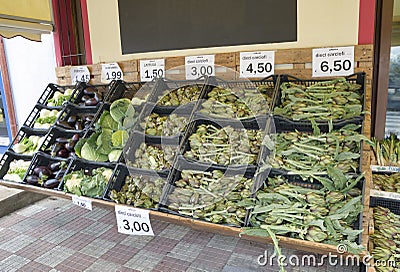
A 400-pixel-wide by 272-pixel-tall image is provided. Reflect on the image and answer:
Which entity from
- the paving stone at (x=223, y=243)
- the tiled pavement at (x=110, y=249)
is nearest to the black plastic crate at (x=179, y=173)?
the tiled pavement at (x=110, y=249)

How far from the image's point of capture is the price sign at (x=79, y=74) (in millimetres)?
3502

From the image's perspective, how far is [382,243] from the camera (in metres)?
1.90

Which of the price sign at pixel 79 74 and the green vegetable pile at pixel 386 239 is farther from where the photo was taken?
the price sign at pixel 79 74

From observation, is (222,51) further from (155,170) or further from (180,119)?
(155,170)

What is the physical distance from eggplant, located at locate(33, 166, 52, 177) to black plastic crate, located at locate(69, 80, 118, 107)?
75 centimetres

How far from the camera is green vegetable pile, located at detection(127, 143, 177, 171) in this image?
2.24 m

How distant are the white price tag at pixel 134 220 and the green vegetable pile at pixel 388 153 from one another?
71.2 inches

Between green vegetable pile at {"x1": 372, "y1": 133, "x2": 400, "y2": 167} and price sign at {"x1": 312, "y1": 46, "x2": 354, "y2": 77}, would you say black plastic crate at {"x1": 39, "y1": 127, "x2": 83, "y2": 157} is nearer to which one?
price sign at {"x1": 312, "y1": 46, "x2": 354, "y2": 77}

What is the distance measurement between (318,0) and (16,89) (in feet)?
14.1

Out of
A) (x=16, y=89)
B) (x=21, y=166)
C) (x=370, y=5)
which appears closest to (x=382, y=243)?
(x=370, y=5)

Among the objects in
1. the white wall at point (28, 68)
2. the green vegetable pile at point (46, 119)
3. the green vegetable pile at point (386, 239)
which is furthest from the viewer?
the white wall at point (28, 68)

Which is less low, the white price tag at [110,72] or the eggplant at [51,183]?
the white price tag at [110,72]

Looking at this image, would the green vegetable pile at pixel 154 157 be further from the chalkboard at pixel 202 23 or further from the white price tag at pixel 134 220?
the chalkboard at pixel 202 23

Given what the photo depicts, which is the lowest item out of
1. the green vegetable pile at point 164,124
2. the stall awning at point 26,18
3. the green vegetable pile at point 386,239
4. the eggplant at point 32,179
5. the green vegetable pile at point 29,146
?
the green vegetable pile at point 386,239
